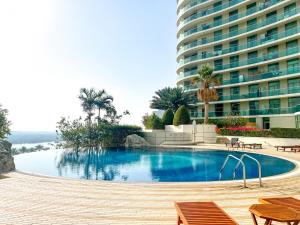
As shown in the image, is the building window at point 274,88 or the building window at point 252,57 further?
the building window at point 252,57

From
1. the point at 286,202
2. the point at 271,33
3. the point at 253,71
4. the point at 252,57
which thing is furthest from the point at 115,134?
the point at 286,202

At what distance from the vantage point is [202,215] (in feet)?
17.3

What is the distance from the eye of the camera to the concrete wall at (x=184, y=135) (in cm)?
3825

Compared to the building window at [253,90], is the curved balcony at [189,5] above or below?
above

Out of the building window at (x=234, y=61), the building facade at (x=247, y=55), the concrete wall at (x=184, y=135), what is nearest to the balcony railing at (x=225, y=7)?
the building facade at (x=247, y=55)

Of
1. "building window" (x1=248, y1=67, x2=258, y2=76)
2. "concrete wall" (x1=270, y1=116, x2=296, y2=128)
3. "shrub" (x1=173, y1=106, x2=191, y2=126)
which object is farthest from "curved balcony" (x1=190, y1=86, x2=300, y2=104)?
"shrub" (x1=173, y1=106, x2=191, y2=126)

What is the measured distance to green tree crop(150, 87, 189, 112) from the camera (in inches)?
1831

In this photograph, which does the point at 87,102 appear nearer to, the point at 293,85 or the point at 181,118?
the point at 181,118

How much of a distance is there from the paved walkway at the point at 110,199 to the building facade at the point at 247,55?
98.6 ft

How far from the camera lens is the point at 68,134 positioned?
37.2 metres

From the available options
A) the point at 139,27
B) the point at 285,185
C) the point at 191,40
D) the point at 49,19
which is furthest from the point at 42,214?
the point at 191,40

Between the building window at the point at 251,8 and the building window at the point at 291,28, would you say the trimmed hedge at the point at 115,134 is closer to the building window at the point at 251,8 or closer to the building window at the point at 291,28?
the building window at the point at 291,28

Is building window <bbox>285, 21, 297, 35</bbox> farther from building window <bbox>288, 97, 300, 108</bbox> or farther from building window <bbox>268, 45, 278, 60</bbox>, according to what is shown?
building window <bbox>288, 97, 300, 108</bbox>

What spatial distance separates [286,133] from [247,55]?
19.3 meters
